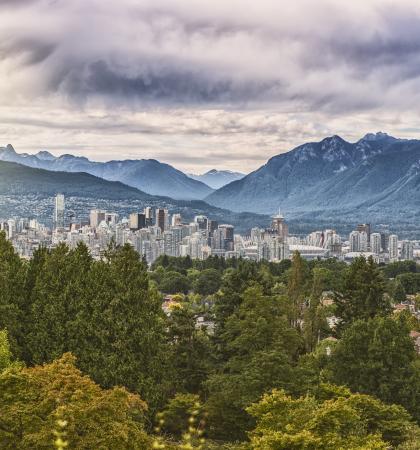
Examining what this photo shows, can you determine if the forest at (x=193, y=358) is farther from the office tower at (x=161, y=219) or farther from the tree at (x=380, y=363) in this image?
the office tower at (x=161, y=219)

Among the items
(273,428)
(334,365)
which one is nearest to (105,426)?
(273,428)

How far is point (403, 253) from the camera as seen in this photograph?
102m

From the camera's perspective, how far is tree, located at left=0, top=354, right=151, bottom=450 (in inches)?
303

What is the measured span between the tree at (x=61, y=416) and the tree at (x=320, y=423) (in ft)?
5.51

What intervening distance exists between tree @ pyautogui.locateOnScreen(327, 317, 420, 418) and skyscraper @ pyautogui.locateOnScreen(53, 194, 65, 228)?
375 ft

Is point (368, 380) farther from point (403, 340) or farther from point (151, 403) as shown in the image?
point (151, 403)

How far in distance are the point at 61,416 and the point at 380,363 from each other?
751 centimetres

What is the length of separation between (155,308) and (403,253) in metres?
92.5

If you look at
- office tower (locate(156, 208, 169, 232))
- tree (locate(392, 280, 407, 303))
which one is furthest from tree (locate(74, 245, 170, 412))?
office tower (locate(156, 208, 169, 232))

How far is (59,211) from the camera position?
5226 inches

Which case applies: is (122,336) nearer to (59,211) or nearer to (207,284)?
(207,284)

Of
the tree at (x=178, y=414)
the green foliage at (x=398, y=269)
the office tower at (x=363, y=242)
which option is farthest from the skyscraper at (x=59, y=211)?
the tree at (x=178, y=414)

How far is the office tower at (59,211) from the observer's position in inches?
5012

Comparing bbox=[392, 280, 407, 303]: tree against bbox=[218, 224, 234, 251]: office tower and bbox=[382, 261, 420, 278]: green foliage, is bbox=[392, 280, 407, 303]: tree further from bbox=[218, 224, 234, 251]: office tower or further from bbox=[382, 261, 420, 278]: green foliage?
bbox=[218, 224, 234, 251]: office tower
